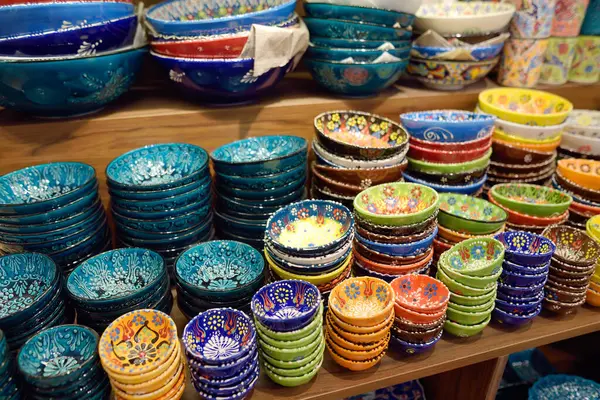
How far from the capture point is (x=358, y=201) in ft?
3.65

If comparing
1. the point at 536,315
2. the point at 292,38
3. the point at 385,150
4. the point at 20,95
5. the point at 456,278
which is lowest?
the point at 536,315

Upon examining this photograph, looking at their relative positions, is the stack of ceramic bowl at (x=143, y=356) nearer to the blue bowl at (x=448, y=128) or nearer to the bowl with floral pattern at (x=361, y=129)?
the bowl with floral pattern at (x=361, y=129)

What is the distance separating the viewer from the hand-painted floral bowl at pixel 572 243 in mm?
1146

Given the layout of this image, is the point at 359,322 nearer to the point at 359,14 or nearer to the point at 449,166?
the point at 449,166

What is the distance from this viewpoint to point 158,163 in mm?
1233

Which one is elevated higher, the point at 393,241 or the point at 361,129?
the point at 361,129

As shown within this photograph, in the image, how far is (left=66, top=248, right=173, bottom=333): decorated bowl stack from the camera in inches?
35.9

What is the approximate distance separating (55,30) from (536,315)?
128 centimetres

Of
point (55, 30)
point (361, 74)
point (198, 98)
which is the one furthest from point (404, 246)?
point (55, 30)

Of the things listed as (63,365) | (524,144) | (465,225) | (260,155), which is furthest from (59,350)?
(524,144)

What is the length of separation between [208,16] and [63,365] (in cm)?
99

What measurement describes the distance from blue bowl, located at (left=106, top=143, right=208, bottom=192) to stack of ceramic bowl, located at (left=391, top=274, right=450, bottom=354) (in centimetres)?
57

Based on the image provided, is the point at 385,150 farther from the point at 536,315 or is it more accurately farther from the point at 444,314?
the point at 536,315

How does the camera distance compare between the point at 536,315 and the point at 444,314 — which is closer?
the point at 444,314
